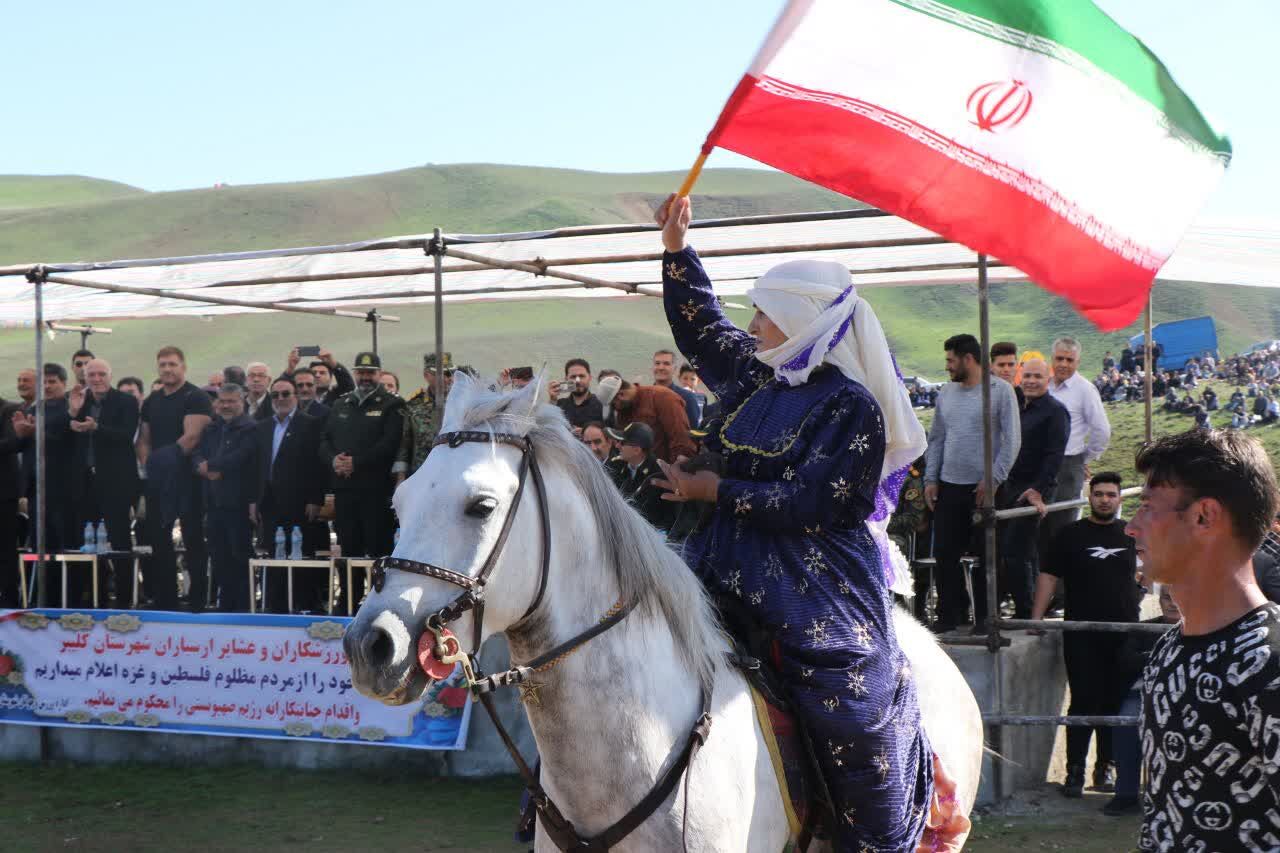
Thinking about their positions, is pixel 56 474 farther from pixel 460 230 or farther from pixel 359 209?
pixel 359 209

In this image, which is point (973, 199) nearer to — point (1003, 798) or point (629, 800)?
point (629, 800)

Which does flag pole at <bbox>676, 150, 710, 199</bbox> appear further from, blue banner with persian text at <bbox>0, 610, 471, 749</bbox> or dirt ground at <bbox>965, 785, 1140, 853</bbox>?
blue banner with persian text at <bbox>0, 610, 471, 749</bbox>

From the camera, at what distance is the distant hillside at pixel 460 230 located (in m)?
68.4

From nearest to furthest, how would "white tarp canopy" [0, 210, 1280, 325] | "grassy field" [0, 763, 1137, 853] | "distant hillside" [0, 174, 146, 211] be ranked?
1. "grassy field" [0, 763, 1137, 853]
2. "white tarp canopy" [0, 210, 1280, 325]
3. "distant hillside" [0, 174, 146, 211]

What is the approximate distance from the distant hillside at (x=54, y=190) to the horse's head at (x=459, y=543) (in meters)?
115

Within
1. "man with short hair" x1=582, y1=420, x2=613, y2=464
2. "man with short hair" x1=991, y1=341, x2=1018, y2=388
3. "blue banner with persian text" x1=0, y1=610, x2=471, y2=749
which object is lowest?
"blue banner with persian text" x1=0, y1=610, x2=471, y2=749

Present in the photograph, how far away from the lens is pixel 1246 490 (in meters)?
2.12

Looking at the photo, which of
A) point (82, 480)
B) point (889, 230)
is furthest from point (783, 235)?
point (82, 480)

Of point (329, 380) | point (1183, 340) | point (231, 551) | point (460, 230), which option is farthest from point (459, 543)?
point (460, 230)

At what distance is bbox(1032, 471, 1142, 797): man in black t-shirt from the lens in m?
7.66

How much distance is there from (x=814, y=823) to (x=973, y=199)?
1.99 metres

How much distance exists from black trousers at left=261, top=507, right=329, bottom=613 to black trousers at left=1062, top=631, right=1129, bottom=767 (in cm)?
555

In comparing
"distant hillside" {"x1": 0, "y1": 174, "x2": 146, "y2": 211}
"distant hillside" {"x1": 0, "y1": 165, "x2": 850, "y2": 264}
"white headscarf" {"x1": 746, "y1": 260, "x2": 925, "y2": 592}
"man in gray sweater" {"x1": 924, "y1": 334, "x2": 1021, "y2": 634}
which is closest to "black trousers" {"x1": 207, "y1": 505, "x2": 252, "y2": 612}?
"man in gray sweater" {"x1": 924, "y1": 334, "x2": 1021, "y2": 634}

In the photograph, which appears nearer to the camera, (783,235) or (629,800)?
(629,800)
